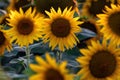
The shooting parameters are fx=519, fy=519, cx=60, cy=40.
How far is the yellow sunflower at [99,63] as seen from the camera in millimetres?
1503

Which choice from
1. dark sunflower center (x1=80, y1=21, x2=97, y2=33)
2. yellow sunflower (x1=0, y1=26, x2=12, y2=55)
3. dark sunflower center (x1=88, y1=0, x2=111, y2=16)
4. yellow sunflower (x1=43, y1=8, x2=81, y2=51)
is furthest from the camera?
dark sunflower center (x1=88, y1=0, x2=111, y2=16)

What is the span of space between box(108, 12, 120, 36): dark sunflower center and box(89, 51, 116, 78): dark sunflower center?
425mm

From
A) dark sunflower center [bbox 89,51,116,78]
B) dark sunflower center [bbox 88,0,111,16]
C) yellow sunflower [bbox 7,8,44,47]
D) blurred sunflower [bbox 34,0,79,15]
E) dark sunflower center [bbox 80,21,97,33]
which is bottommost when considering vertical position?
dark sunflower center [bbox 89,51,116,78]

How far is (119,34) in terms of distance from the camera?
1.95 metres

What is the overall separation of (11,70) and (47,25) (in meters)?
0.36

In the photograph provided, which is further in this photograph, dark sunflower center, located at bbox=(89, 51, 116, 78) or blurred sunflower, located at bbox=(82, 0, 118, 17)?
blurred sunflower, located at bbox=(82, 0, 118, 17)

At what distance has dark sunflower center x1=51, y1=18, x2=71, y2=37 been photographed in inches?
74.4

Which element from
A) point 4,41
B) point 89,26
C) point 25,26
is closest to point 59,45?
point 25,26

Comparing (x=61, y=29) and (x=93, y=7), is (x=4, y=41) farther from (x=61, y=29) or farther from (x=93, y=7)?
(x=93, y=7)

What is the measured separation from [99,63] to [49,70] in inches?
11.8

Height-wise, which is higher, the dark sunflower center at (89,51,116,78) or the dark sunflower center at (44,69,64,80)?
the dark sunflower center at (89,51,116,78)

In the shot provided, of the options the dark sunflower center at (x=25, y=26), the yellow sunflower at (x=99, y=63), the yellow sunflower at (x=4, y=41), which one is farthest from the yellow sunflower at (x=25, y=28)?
the yellow sunflower at (x=99, y=63)

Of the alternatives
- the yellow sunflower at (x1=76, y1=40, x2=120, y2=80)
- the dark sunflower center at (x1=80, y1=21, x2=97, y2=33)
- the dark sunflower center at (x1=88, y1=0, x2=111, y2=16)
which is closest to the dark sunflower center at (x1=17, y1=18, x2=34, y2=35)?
the yellow sunflower at (x1=76, y1=40, x2=120, y2=80)

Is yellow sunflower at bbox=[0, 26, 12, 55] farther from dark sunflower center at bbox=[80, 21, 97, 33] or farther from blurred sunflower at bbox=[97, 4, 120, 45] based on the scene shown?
dark sunflower center at bbox=[80, 21, 97, 33]
